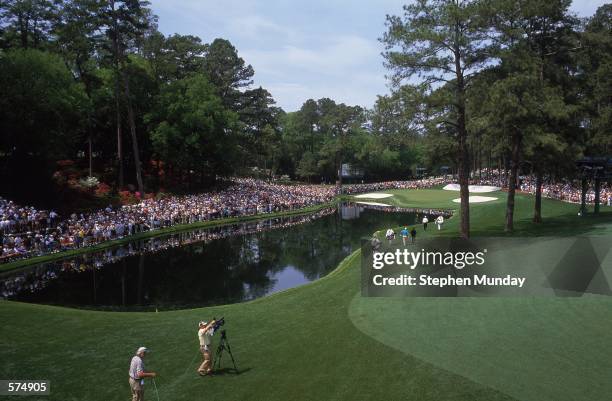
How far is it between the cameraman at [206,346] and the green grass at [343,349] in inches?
10.6

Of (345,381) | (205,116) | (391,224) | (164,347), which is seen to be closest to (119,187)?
(205,116)

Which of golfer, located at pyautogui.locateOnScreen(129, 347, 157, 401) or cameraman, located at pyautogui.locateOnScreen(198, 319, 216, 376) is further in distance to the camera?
cameraman, located at pyautogui.locateOnScreen(198, 319, 216, 376)

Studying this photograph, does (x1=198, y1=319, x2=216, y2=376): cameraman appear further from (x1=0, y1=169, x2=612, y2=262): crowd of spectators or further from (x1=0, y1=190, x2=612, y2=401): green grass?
(x1=0, y1=169, x2=612, y2=262): crowd of spectators

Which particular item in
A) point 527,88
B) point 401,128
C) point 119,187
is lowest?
point 119,187

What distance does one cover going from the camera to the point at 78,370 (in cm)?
1309

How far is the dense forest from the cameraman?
15.0 m

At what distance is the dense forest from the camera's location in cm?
2389

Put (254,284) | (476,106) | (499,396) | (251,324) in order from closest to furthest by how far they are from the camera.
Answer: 1. (499,396)
2. (251,324)
3. (476,106)
4. (254,284)

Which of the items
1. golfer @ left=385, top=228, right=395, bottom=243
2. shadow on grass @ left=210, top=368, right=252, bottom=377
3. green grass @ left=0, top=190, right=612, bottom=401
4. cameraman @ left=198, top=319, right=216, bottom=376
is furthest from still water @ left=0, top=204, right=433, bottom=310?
cameraman @ left=198, top=319, right=216, bottom=376

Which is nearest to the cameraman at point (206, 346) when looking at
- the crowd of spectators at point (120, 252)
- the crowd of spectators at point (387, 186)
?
the crowd of spectators at point (120, 252)

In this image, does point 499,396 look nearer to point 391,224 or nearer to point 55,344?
point 55,344

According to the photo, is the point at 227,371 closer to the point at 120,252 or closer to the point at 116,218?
the point at 120,252

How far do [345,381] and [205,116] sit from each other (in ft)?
171

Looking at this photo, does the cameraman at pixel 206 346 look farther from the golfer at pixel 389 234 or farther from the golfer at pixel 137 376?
the golfer at pixel 389 234
